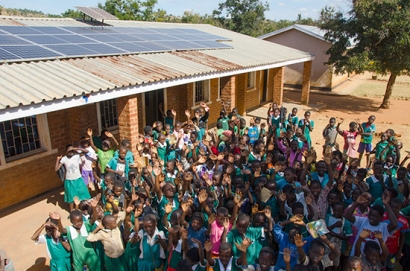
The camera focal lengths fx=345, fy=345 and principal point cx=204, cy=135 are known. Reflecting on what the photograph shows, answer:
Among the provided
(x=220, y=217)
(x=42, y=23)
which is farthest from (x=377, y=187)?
(x=42, y=23)

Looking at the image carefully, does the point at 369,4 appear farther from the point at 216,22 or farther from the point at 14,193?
the point at 216,22

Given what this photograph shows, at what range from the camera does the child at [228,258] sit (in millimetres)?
3170

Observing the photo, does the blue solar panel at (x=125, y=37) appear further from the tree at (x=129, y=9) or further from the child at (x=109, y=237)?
the tree at (x=129, y=9)

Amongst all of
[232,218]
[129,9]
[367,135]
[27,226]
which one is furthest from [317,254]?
[129,9]

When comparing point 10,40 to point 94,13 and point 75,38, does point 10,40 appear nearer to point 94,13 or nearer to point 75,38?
point 75,38

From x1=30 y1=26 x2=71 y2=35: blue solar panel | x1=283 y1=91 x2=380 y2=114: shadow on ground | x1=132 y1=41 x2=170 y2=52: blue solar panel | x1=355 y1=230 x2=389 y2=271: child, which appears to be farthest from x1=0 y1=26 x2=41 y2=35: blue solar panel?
x1=283 y1=91 x2=380 y2=114: shadow on ground

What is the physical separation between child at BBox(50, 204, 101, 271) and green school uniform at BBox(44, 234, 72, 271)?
0.08 metres

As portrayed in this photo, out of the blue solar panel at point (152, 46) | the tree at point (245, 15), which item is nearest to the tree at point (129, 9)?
the tree at point (245, 15)

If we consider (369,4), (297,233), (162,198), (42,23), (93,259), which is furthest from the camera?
(369,4)

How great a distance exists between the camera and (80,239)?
366cm

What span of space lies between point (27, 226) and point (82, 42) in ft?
13.0

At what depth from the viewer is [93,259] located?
12.5ft

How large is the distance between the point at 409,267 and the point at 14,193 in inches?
246

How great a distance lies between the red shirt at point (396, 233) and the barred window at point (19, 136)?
5987 mm
